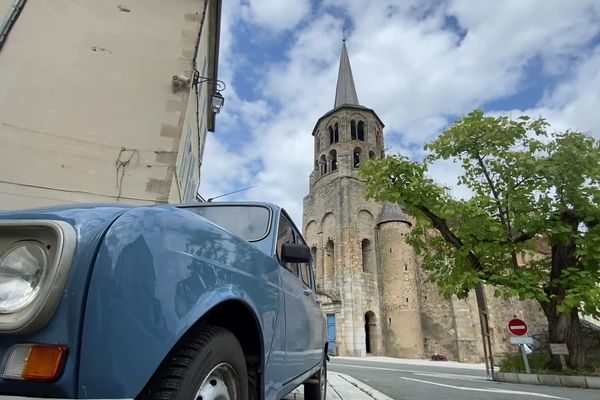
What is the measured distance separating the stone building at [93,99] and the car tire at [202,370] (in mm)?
5349

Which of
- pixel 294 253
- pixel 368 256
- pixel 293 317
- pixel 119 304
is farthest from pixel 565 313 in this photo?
pixel 368 256

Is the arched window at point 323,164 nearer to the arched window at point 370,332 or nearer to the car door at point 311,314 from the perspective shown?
the arched window at point 370,332

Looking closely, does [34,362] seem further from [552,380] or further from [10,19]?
[552,380]

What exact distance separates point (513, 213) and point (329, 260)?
2361 cm

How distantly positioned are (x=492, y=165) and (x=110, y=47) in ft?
35.1

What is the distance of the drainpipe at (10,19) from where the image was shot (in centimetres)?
719

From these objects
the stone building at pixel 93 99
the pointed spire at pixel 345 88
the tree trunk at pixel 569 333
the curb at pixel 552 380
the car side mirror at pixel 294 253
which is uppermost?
the pointed spire at pixel 345 88

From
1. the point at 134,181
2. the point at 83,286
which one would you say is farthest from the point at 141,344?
the point at 134,181

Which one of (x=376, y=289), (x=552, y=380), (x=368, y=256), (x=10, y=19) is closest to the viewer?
(x=10, y=19)

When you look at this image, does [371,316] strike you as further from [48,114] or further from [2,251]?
[2,251]

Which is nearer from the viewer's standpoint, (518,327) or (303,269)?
(303,269)

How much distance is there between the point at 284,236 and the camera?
116 inches

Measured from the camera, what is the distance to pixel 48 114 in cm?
688

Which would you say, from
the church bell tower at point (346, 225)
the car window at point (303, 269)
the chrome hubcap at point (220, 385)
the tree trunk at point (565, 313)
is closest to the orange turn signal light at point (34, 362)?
the chrome hubcap at point (220, 385)
